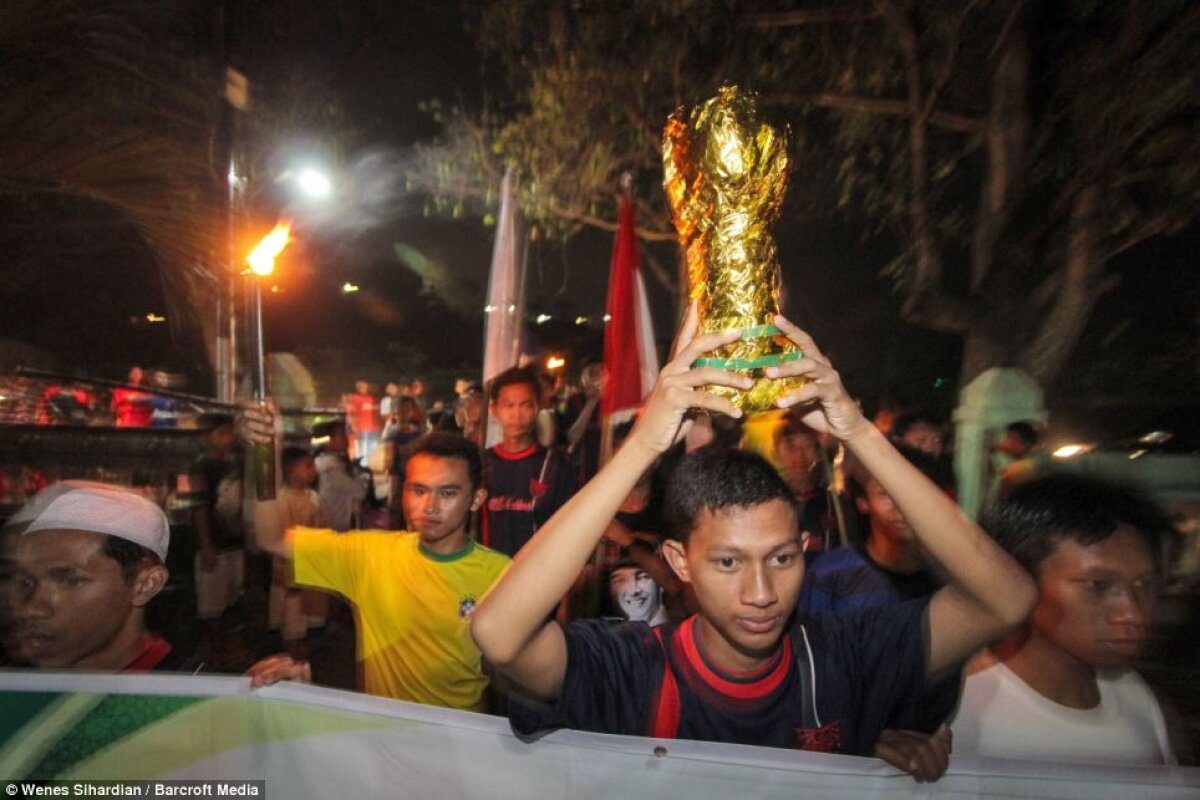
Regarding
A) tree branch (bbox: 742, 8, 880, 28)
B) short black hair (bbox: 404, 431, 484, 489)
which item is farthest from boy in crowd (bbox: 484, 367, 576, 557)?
tree branch (bbox: 742, 8, 880, 28)

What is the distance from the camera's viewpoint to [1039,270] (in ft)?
21.4

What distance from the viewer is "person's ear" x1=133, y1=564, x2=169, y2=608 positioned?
2273 millimetres

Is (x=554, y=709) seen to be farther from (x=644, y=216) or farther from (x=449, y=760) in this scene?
(x=644, y=216)

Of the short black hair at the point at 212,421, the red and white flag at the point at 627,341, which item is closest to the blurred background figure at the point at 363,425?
the short black hair at the point at 212,421

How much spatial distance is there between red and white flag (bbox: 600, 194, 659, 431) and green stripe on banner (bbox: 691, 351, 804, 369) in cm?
246

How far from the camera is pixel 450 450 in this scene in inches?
129

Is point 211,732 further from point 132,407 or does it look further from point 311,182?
point 132,407

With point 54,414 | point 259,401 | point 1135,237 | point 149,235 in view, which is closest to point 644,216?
point 1135,237

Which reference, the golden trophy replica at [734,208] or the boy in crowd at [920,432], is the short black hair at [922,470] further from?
the golden trophy replica at [734,208]

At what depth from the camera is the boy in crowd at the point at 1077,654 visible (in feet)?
6.72

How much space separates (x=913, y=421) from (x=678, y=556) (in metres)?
2.69

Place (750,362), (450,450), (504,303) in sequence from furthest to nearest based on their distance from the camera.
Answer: (504,303) < (450,450) < (750,362)

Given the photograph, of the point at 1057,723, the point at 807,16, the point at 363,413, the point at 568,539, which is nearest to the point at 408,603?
the point at 568,539

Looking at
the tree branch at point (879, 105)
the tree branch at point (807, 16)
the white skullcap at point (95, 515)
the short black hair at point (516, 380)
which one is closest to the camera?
the white skullcap at point (95, 515)
